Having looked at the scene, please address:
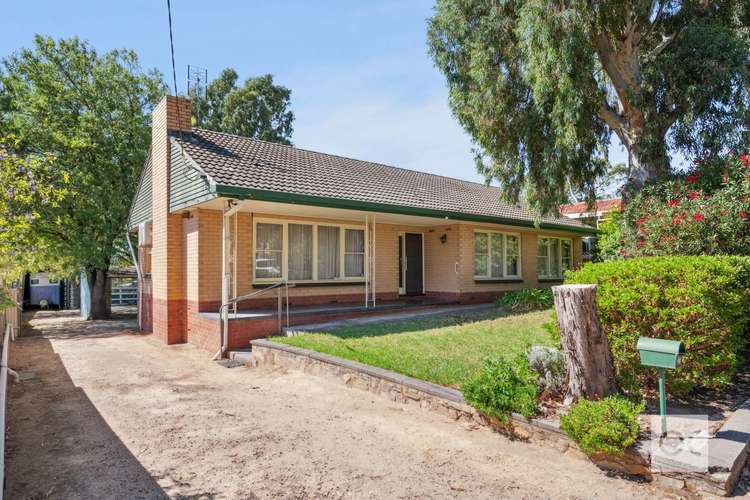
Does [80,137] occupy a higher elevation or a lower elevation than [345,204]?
higher

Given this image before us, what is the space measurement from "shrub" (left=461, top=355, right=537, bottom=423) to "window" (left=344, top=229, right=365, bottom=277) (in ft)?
27.5

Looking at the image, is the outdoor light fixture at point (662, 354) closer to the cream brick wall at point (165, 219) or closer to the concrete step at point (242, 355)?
the concrete step at point (242, 355)

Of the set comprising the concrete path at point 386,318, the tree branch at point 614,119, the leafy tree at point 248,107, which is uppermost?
the leafy tree at point 248,107

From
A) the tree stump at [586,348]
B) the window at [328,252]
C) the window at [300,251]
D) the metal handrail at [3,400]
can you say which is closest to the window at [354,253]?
the window at [328,252]

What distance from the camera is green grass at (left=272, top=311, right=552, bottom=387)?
21.2 ft

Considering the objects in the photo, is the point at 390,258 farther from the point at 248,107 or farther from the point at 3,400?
the point at 248,107

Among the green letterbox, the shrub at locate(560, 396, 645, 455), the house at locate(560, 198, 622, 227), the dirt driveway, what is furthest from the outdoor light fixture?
the house at locate(560, 198, 622, 227)

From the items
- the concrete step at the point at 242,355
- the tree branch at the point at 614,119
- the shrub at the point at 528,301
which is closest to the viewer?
the concrete step at the point at 242,355

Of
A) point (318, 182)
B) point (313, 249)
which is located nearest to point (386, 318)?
point (313, 249)

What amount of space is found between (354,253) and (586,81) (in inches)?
293

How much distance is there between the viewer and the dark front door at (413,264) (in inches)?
598

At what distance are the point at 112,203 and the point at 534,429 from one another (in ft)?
59.3

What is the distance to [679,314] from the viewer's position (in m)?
4.90

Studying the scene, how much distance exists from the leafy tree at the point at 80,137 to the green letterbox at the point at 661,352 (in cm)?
1798
